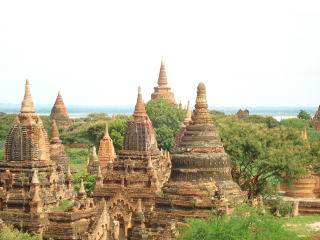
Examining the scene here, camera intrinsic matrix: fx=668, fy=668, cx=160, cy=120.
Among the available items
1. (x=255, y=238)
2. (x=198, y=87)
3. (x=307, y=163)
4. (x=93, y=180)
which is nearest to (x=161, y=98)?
(x=93, y=180)

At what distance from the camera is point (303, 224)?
110 ft

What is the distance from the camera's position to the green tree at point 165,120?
72688 millimetres

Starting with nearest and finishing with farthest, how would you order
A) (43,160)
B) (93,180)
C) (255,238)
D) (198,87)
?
(255,238)
(198,87)
(43,160)
(93,180)

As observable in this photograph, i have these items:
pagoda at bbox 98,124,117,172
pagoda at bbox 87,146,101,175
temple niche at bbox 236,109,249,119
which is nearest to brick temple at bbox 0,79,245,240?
pagoda at bbox 87,146,101,175

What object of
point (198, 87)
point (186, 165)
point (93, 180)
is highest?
point (198, 87)

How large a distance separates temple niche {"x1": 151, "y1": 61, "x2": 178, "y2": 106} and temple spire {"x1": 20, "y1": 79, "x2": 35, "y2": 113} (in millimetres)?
47772

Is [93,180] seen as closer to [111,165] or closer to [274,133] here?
[111,165]

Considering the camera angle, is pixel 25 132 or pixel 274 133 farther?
pixel 274 133

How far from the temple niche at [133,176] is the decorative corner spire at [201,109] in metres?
7.53

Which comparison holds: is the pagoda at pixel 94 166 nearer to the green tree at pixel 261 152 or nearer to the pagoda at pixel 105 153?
the pagoda at pixel 105 153

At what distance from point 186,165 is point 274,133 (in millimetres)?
11697

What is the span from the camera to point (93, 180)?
40.9 meters

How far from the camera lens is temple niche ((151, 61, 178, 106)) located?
80.5 meters

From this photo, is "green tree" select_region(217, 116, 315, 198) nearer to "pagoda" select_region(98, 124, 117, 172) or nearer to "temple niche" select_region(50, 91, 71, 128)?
"pagoda" select_region(98, 124, 117, 172)
